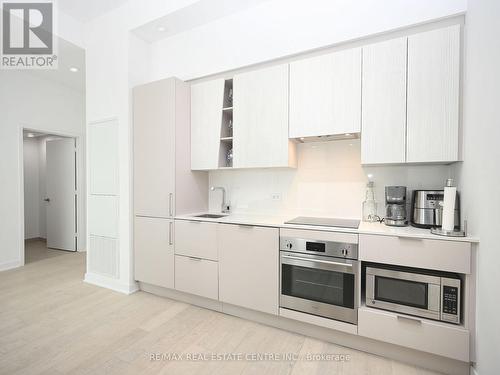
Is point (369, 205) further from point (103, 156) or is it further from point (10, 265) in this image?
point (10, 265)

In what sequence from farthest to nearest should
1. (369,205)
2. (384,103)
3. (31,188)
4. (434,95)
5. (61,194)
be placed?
(31,188), (61,194), (369,205), (384,103), (434,95)

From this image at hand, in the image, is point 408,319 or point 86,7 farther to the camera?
point 86,7

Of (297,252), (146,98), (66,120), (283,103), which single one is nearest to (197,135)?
(146,98)

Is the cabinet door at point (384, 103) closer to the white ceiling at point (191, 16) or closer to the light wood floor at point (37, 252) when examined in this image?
the white ceiling at point (191, 16)

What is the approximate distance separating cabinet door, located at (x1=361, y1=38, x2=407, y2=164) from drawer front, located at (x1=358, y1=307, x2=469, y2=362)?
1124mm

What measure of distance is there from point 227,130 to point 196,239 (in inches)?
47.8

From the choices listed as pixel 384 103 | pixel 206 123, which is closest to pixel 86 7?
pixel 206 123

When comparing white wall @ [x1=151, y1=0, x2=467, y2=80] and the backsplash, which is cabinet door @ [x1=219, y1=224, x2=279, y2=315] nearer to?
the backsplash

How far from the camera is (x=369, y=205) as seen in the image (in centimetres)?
226

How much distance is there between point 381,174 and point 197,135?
1.89m

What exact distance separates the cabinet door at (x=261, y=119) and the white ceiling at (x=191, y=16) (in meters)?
0.78

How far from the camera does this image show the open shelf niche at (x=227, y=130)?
2.65m

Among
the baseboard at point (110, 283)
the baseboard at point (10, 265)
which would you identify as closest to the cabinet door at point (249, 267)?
the baseboard at point (110, 283)

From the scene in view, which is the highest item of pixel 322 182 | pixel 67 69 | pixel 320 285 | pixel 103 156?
pixel 67 69
